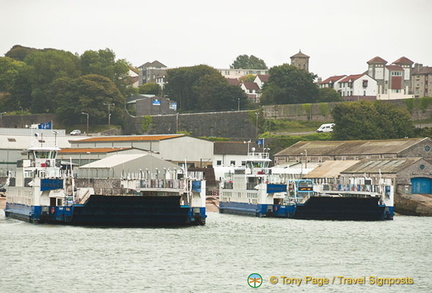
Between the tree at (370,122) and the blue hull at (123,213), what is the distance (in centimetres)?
5502

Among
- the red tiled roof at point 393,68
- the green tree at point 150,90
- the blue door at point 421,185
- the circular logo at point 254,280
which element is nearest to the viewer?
the circular logo at point 254,280

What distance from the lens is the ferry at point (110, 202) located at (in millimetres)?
52188

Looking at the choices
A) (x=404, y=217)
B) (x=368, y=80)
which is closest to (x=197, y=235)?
(x=404, y=217)

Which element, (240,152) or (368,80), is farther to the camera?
(368,80)

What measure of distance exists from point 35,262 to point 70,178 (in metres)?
15.8

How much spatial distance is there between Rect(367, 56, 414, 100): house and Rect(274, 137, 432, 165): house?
46629 mm

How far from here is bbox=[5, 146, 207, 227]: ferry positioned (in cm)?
5219

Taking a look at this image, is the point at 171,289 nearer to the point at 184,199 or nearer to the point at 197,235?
the point at 197,235

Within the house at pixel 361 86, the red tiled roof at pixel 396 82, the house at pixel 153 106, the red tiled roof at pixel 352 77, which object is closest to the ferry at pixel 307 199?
the house at pixel 153 106

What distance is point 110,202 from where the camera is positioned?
5162cm

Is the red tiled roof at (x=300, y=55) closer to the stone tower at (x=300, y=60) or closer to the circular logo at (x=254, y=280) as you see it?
the stone tower at (x=300, y=60)

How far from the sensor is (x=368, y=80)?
148125 mm

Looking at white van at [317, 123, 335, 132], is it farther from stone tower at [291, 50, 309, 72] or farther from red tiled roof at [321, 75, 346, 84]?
stone tower at [291, 50, 309, 72]

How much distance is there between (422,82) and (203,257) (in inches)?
4518
